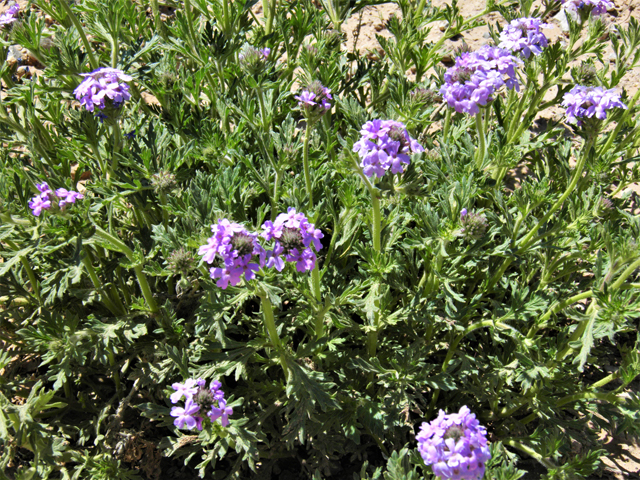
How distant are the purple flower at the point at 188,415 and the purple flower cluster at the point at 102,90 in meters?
1.85

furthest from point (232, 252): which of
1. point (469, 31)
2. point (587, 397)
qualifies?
point (469, 31)

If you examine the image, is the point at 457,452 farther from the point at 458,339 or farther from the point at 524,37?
the point at 524,37

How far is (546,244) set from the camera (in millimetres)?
3408

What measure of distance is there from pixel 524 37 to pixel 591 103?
3.10 ft

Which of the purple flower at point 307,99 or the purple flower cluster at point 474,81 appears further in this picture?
the purple flower at point 307,99

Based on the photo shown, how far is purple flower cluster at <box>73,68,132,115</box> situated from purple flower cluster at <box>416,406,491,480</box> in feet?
8.65

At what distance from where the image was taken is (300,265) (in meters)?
2.66

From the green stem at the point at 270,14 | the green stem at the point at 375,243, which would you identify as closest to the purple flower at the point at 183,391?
the green stem at the point at 375,243

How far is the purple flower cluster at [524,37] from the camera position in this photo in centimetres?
370

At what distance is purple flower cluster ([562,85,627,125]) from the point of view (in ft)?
10.2

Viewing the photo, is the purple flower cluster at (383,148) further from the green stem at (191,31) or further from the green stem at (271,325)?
the green stem at (191,31)

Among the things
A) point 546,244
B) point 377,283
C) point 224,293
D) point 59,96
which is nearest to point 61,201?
point 224,293

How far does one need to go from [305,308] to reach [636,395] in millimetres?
2117

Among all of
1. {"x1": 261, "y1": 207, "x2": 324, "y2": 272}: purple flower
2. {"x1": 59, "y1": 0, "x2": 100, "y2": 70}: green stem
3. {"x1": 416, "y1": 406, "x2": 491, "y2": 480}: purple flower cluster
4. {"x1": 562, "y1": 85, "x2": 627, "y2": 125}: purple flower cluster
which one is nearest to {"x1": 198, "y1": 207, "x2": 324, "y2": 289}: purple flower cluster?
{"x1": 261, "y1": 207, "x2": 324, "y2": 272}: purple flower
